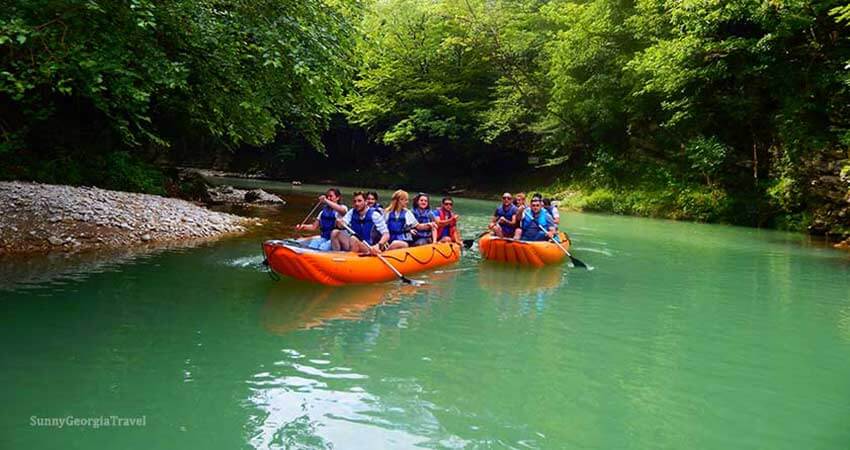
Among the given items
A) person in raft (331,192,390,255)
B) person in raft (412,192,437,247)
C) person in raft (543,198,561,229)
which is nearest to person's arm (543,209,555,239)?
person in raft (543,198,561,229)

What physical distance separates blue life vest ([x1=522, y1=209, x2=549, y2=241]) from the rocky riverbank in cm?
629

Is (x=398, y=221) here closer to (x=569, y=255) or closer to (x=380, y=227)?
(x=380, y=227)

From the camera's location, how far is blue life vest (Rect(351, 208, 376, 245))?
947 cm

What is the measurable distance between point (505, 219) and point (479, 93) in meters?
24.0

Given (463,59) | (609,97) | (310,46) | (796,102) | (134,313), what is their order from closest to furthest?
1. (134,313)
2. (310,46)
3. (796,102)
4. (609,97)
5. (463,59)

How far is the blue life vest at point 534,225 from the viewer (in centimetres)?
1187

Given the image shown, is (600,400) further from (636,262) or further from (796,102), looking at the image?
(796,102)

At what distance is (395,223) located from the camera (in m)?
10.3

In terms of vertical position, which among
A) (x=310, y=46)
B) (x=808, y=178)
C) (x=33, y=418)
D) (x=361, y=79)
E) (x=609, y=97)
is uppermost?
(x=361, y=79)

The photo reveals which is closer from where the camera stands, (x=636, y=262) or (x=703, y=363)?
(x=703, y=363)

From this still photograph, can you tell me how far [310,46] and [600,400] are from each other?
5.74 meters

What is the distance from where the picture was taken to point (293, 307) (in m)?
7.41

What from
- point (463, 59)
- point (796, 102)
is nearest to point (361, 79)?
point (463, 59)

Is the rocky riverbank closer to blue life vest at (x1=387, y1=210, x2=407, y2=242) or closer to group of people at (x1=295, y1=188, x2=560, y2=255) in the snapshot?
group of people at (x1=295, y1=188, x2=560, y2=255)
